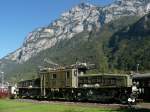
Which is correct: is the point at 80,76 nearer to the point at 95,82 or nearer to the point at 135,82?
the point at 95,82

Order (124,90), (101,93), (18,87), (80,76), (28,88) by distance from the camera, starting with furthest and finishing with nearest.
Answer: (18,87), (28,88), (80,76), (101,93), (124,90)

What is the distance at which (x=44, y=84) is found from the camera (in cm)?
5288

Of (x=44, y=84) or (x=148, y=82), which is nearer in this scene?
(x=148, y=82)

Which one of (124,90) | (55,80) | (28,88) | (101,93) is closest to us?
(124,90)

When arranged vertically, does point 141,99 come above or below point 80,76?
below

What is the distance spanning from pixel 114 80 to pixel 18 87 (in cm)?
2310

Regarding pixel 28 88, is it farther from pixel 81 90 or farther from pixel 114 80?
pixel 114 80

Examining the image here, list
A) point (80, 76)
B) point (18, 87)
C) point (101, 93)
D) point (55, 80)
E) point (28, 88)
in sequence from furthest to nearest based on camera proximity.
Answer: point (18, 87), point (28, 88), point (55, 80), point (80, 76), point (101, 93)

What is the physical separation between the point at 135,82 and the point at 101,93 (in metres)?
4.04

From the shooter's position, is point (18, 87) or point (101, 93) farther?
point (18, 87)

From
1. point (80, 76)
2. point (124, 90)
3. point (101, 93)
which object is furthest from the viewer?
point (80, 76)

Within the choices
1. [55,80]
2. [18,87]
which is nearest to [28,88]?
[18,87]

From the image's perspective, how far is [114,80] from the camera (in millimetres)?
43125

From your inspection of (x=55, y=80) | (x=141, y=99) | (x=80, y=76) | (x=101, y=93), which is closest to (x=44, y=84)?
(x=55, y=80)
